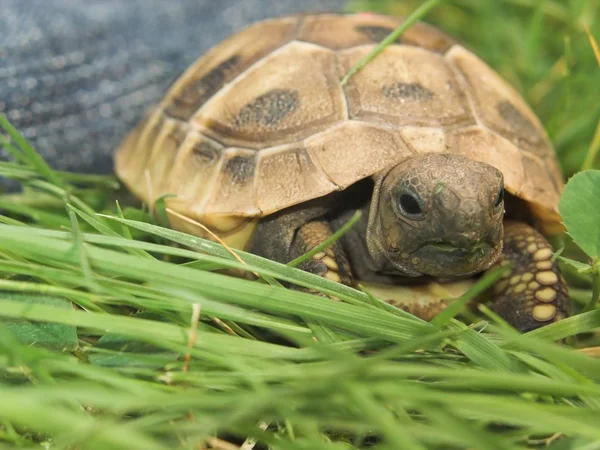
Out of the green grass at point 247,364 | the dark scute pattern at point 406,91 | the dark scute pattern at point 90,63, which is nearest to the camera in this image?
the green grass at point 247,364

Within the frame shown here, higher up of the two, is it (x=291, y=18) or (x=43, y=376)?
(x=291, y=18)

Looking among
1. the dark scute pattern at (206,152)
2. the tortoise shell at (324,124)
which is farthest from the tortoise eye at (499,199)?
the dark scute pattern at (206,152)

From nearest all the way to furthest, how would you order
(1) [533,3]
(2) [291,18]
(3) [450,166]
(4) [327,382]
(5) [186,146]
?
(4) [327,382] < (3) [450,166] < (5) [186,146] < (2) [291,18] < (1) [533,3]

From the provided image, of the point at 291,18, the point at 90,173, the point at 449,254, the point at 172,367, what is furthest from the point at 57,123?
the point at 449,254

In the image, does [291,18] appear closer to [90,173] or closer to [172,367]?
[90,173]

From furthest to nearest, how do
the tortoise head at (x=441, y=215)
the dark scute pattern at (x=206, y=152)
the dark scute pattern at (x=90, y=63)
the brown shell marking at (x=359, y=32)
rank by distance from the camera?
the dark scute pattern at (x=90, y=63), the brown shell marking at (x=359, y=32), the dark scute pattern at (x=206, y=152), the tortoise head at (x=441, y=215)

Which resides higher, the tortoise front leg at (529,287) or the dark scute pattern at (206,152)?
the dark scute pattern at (206,152)

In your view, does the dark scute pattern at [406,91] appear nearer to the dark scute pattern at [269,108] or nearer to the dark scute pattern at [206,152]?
the dark scute pattern at [269,108]

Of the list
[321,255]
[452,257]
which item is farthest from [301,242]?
[452,257]

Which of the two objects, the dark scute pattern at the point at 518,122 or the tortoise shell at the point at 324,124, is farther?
the dark scute pattern at the point at 518,122
